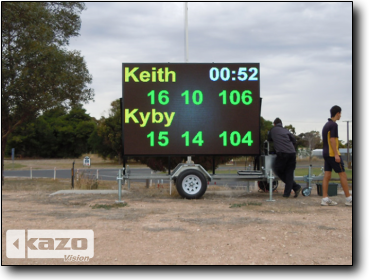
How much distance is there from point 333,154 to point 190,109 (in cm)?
377

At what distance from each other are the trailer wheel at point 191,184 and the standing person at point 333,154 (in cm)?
315

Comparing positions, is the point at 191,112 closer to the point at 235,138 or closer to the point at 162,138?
the point at 162,138

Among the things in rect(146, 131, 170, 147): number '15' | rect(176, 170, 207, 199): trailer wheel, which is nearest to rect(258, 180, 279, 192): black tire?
rect(176, 170, 207, 199): trailer wheel

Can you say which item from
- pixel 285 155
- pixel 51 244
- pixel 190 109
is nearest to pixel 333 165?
pixel 285 155

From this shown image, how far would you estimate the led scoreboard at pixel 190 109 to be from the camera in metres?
11.1

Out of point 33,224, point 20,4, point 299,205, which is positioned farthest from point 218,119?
point 20,4

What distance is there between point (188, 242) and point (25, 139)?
207ft

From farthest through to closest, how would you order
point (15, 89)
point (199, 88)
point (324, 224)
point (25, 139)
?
point (25, 139) → point (15, 89) → point (199, 88) → point (324, 224)

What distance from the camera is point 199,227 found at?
23.7ft

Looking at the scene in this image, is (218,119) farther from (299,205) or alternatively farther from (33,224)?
(33,224)

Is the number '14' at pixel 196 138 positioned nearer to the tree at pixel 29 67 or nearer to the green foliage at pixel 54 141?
the tree at pixel 29 67

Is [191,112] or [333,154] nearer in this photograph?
[333,154]

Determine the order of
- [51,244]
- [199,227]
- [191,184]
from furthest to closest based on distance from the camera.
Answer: [191,184] < [199,227] < [51,244]

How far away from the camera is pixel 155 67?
11281 mm
